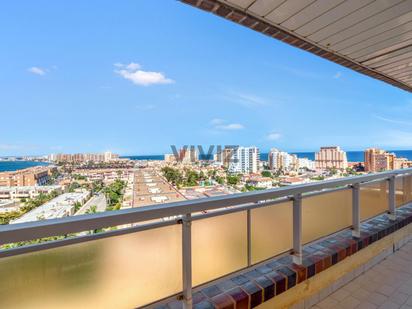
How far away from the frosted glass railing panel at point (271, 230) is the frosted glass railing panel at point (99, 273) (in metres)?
0.56

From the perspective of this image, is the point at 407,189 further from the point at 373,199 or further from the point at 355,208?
the point at 355,208

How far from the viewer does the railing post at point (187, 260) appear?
1206mm

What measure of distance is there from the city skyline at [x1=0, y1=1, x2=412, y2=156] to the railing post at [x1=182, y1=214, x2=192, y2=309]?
906cm

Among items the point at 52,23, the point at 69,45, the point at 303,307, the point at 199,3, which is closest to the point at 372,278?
the point at 303,307

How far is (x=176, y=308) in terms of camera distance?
1215 mm

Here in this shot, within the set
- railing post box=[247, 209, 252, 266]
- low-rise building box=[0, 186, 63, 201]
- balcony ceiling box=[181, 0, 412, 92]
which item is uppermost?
balcony ceiling box=[181, 0, 412, 92]

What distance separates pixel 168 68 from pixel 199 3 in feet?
99.3

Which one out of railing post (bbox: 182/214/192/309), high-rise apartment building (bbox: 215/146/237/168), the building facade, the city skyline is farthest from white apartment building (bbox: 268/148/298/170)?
railing post (bbox: 182/214/192/309)

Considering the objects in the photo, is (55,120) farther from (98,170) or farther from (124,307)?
(124,307)

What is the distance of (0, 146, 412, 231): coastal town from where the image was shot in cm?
325

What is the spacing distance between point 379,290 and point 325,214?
73 cm

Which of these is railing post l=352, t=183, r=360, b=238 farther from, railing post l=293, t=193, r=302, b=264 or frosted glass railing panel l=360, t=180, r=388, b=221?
railing post l=293, t=193, r=302, b=264

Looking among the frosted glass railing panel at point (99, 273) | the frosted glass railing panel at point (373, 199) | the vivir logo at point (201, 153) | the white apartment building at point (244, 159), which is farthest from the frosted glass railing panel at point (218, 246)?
the vivir logo at point (201, 153)

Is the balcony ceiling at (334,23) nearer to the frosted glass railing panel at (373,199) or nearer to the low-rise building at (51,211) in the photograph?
the frosted glass railing panel at (373,199)
